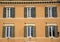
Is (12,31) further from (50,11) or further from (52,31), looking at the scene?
(50,11)

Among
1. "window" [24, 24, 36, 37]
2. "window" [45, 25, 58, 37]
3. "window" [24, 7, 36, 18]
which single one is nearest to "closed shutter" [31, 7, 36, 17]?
"window" [24, 7, 36, 18]

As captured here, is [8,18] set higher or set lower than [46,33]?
higher

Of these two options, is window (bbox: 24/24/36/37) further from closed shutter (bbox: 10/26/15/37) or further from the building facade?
closed shutter (bbox: 10/26/15/37)

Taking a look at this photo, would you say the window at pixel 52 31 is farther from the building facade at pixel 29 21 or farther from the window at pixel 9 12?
the window at pixel 9 12

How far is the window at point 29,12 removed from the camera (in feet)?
112

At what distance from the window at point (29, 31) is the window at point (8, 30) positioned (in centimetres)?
188

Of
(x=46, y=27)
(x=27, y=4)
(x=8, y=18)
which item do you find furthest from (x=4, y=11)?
(x=46, y=27)

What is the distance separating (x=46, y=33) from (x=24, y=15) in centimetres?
415

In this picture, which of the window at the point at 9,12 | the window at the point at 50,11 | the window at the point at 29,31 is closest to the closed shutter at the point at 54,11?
the window at the point at 50,11

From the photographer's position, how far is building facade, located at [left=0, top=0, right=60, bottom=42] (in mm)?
33438

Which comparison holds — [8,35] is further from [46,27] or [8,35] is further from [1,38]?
[46,27]

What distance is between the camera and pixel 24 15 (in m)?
34.1

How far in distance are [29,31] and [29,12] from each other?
2.82 metres

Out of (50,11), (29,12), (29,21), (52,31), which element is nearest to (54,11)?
(50,11)
